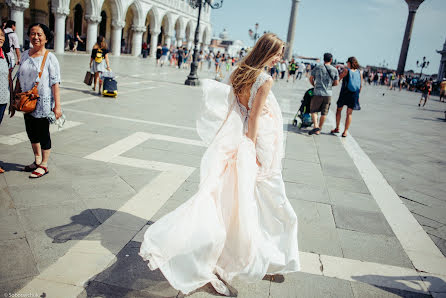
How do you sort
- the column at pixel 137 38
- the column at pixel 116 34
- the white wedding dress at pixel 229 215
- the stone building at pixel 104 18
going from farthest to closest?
the column at pixel 137 38 < the column at pixel 116 34 < the stone building at pixel 104 18 < the white wedding dress at pixel 229 215

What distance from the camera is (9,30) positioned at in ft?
28.3

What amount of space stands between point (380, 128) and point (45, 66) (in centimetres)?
863

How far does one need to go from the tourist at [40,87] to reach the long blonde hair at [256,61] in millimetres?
2450

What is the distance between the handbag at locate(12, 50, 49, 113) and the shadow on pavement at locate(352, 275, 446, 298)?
3.54m

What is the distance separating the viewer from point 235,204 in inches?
88.1

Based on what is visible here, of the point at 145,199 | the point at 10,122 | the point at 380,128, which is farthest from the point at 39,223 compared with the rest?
the point at 380,128

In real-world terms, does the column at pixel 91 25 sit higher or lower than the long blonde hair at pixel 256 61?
higher

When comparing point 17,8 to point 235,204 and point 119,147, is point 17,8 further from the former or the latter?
point 235,204

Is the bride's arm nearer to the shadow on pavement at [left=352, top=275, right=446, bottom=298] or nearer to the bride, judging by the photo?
the bride

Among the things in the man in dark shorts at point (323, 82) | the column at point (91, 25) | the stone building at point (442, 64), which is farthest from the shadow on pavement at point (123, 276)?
the stone building at point (442, 64)

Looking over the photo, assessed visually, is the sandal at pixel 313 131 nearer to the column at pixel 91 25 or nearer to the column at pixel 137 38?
the column at pixel 91 25

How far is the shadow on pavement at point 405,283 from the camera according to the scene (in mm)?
2477

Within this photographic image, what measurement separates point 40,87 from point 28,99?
0.65 feet

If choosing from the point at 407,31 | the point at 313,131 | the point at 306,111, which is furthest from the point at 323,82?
the point at 407,31
